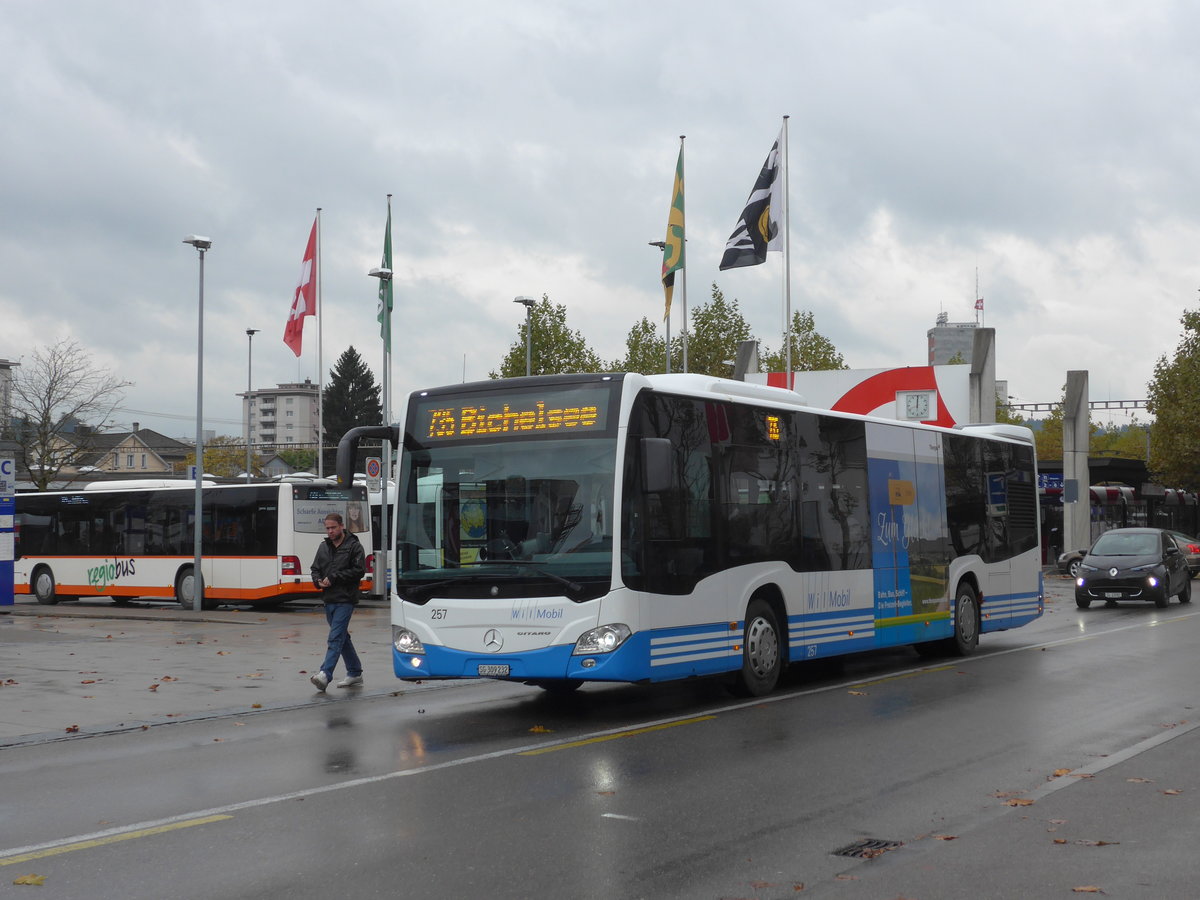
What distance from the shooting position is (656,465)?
11.3m

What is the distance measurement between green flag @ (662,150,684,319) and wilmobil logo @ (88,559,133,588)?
47.7 ft

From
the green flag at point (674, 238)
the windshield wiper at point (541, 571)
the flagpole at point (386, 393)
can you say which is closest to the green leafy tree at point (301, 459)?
the flagpole at point (386, 393)

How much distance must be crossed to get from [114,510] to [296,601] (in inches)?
214

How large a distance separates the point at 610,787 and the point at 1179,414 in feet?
158

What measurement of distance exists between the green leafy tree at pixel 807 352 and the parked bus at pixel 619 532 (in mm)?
54757

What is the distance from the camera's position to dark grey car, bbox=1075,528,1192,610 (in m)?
28.5

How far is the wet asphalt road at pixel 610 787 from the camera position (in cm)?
638

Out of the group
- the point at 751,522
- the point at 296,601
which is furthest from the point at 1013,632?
the point at 296,601

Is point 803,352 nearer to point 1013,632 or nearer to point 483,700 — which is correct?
point 1013,632

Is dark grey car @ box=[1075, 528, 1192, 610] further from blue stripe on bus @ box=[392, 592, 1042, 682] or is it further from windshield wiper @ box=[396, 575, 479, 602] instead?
windshield wiper @ box=[396, 575, 479, 602]

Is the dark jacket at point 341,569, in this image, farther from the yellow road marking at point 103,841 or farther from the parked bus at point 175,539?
the parked bus at point 175,539

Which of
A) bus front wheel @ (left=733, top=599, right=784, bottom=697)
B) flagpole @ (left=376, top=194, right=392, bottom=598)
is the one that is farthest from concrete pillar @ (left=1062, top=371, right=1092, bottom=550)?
bus front wheel @ (left=733, top=599, right=784, bottom=697)

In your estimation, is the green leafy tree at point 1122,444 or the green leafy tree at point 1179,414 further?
the green leafy tree at point 1122,444

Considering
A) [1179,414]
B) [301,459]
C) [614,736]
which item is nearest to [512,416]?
[614,736]
